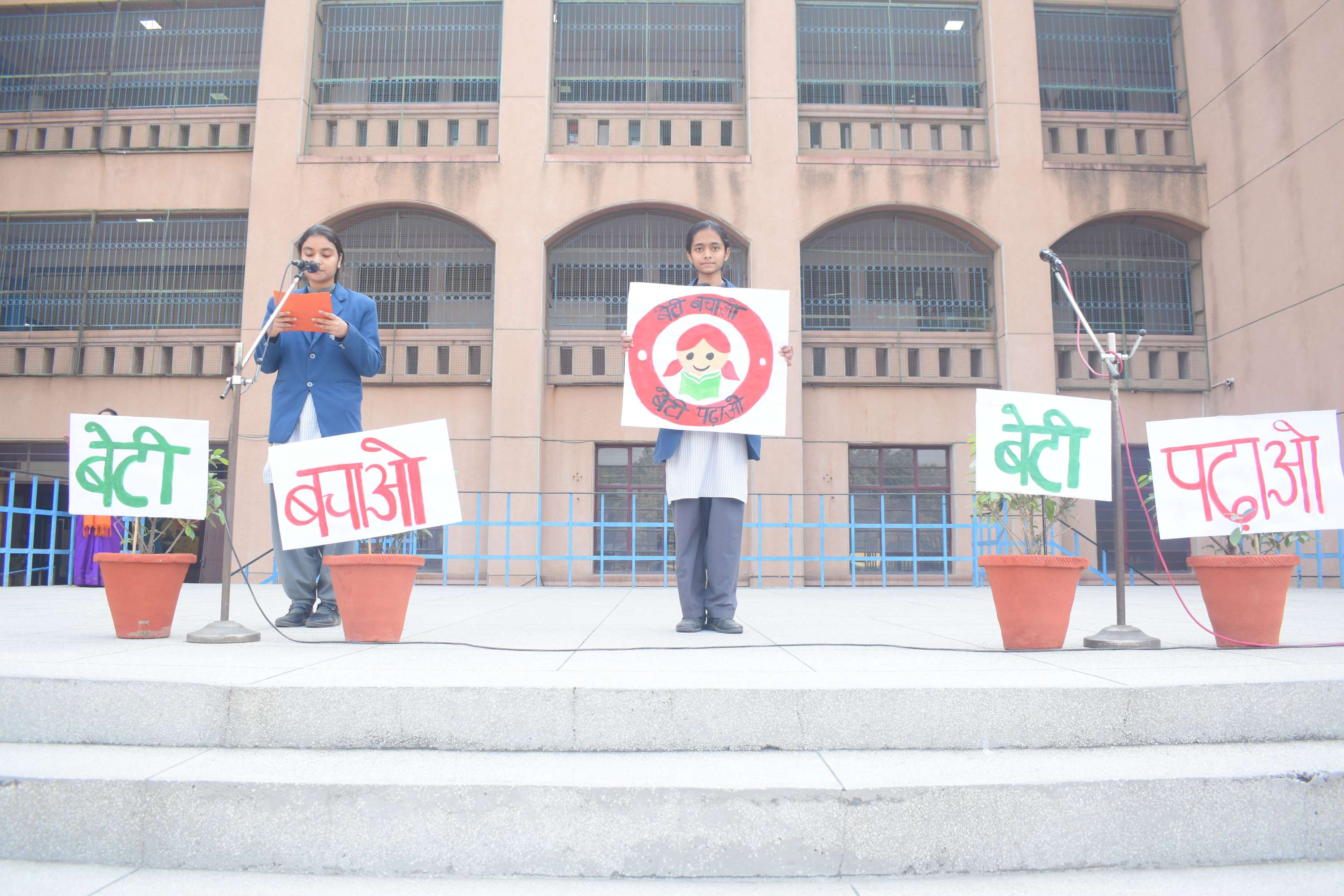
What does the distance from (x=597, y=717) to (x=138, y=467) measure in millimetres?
2815

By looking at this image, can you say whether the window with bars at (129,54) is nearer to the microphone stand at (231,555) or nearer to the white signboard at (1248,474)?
the microphone stand at (231,555)

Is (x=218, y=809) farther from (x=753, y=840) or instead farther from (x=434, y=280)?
(x=434, y=280)

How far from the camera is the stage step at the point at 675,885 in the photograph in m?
2.24

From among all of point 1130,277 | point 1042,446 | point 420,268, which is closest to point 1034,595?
point 1042,446

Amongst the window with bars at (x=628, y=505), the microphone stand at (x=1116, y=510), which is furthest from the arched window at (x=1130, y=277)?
the microphone stand at (x=1116, y=510)

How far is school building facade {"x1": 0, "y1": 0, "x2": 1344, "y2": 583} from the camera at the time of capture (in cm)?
1451

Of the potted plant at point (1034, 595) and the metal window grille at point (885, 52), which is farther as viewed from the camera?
the metal window grille at point (885, 52)

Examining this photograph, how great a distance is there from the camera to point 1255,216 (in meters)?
13.8

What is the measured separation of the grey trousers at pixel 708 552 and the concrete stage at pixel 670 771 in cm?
87

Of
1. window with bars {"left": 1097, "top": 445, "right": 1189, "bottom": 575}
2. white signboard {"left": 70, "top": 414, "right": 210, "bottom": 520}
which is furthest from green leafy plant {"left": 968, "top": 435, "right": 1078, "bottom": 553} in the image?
window with bars {"left": 1097, "top": 445, "right": 1189, "bottom": 575}

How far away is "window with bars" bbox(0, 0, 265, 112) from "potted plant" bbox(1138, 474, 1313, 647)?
17.1 meters

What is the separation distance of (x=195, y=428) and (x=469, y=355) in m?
10.8

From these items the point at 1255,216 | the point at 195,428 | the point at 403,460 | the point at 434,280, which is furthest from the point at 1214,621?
the point at 434,280

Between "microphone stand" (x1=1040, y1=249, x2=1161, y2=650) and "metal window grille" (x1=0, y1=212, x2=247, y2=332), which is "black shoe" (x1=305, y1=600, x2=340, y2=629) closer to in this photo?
"microphone stand" (x1=1040, y1=249, x2=1161, y2=650)
